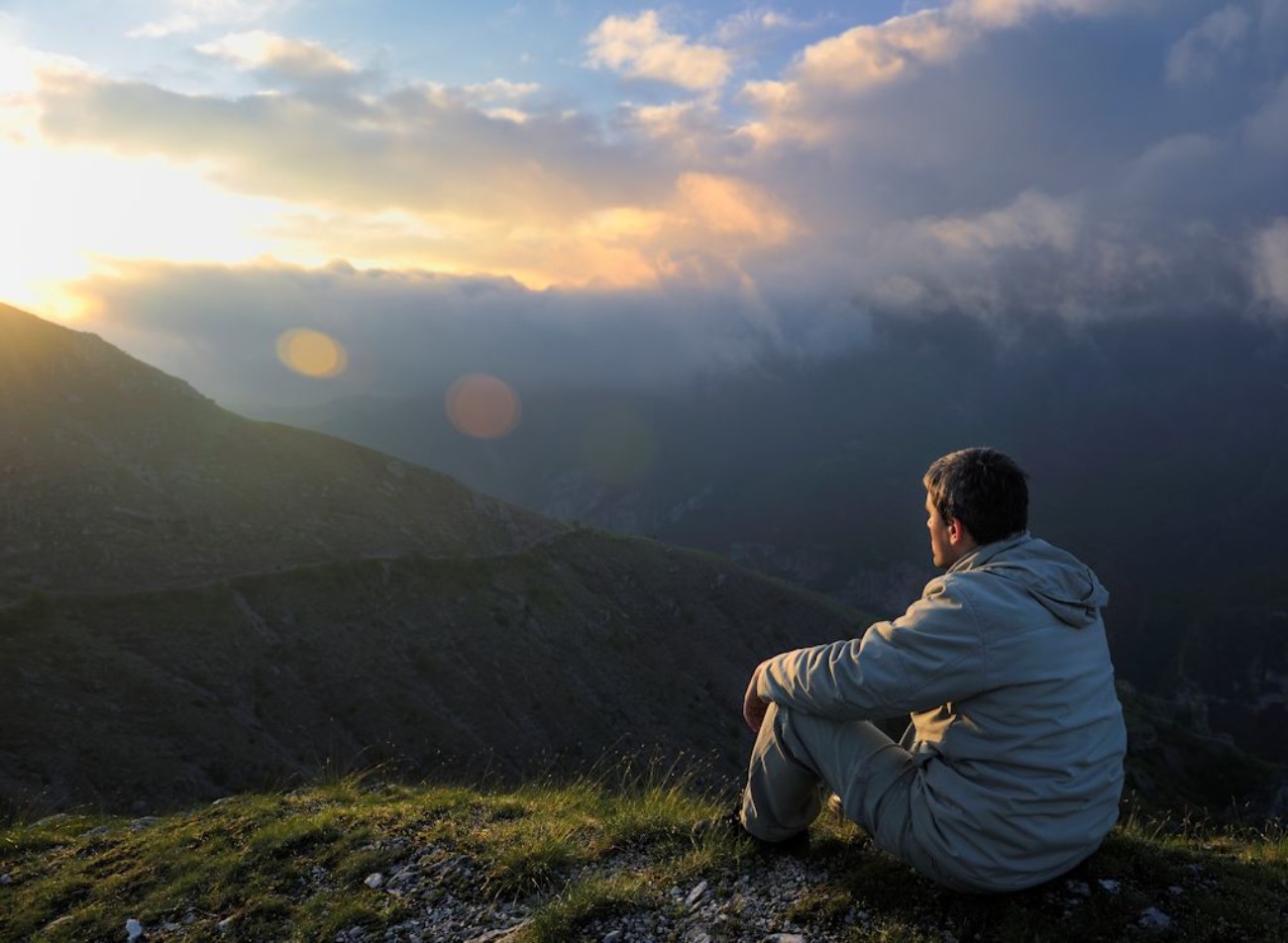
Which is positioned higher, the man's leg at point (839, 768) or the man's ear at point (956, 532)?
the man's ear at point (956, 532)

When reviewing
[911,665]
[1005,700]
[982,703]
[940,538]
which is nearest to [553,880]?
[911,665]

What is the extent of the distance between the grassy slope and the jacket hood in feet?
6.60

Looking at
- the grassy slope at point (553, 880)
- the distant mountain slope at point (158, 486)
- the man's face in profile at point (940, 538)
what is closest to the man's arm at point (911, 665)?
the man's face in profile at point (940, 538)

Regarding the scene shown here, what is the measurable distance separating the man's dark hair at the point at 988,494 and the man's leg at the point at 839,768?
158 centimetres

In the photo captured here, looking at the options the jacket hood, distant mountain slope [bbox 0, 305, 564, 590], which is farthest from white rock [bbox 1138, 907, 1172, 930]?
distant mountain slope [bbox 0, 305, 564, 590]

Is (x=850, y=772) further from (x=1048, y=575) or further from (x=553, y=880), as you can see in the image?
(x=553, y=880)

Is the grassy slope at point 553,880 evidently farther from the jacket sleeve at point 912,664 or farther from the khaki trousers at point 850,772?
the jacket sleeve at point 912,664

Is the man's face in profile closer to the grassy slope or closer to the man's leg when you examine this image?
the man's leg

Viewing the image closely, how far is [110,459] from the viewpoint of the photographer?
47594 mm

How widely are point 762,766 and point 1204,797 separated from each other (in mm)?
123088

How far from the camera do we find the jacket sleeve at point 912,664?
4500mm

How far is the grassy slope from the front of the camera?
518cm

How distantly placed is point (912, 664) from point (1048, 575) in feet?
3.20

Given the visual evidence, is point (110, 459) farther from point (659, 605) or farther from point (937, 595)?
point (937, 595)
